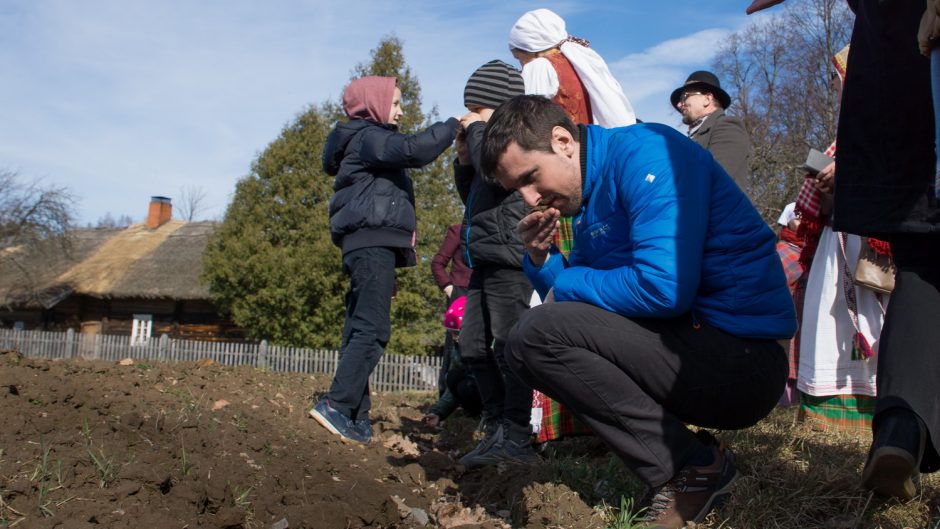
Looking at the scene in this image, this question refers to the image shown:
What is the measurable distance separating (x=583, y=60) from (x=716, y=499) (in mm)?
2668

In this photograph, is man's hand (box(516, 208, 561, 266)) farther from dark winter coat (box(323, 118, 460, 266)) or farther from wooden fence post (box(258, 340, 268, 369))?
wooden fence post (box(258, 340, 268, 369))

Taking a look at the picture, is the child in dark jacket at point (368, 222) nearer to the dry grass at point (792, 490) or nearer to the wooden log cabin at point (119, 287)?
the dry grass at point (792, 490)

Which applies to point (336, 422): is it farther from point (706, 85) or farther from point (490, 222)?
point (706, 85)

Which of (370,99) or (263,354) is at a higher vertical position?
(370,99)

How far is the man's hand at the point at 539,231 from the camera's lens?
9.16 feet

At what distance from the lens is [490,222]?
3.95 meters

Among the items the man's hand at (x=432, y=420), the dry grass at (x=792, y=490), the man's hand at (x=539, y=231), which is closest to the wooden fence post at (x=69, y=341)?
the man's hand at (x=432, y=420)

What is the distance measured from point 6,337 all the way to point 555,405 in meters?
30.2

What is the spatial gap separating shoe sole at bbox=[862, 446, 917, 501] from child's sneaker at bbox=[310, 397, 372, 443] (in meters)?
2.83

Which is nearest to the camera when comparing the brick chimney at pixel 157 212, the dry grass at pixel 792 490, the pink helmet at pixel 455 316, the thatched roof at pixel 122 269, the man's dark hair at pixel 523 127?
the dry grass at pixel 792 490

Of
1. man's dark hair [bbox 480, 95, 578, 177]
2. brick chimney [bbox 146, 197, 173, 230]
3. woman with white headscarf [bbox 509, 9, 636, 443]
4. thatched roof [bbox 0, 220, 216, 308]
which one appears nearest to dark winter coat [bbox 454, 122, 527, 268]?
woman with white headscarf [bbox 509, 9, 636, 443]

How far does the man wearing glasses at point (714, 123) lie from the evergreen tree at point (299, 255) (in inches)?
669

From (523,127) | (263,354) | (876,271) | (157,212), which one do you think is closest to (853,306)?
(876,271)

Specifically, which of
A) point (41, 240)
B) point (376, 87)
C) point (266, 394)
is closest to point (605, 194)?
point (376, 87)
